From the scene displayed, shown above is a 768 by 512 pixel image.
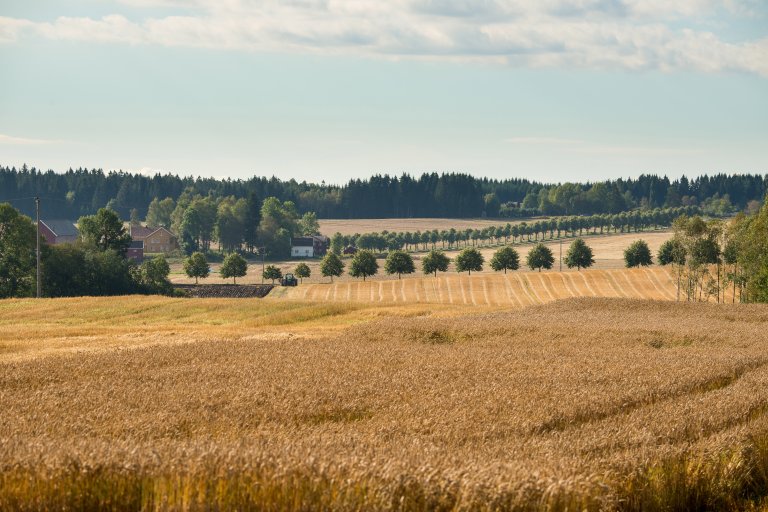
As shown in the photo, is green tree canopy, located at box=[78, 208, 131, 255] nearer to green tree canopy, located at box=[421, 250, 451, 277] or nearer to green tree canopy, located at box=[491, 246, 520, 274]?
green tree canopy, located at box=[421, 250, 451, 277]

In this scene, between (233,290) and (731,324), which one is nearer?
(731,324)

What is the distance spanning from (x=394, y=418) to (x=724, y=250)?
8694cm

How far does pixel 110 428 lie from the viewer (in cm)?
2039

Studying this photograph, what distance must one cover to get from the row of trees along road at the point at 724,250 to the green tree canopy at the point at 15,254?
73.7m

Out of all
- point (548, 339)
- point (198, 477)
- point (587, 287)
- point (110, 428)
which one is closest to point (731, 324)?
point (548, 339)

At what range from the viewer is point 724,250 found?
100m

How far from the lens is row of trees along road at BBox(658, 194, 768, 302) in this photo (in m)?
89.6

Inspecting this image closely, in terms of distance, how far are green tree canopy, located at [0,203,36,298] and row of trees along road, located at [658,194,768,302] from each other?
7370cm

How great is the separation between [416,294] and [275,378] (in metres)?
90.4

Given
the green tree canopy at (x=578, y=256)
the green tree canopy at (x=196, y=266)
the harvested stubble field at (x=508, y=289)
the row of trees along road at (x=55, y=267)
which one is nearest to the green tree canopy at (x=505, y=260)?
the green tree canopy at (x=578, y=256)

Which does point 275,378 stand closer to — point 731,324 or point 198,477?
point 198,477

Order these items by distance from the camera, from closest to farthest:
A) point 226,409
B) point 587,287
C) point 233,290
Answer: point 226,409
point 587,287
point 233,290

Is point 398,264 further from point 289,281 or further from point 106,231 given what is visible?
point 106,231

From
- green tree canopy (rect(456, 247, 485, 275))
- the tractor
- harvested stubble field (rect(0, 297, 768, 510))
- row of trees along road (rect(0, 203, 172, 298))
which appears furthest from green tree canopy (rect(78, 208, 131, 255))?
harvested stubble field (rect(0, 297, 768, 510))
